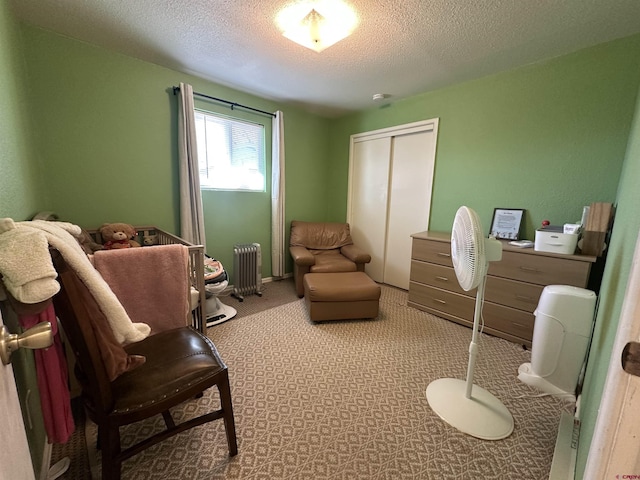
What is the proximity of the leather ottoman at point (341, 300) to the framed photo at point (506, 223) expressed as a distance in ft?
4.36

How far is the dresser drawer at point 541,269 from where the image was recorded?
6.20 feet

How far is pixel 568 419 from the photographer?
4.59 ft

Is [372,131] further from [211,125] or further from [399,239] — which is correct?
[211,125]

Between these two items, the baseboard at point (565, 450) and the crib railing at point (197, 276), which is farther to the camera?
the crib railing at point (197, 276)

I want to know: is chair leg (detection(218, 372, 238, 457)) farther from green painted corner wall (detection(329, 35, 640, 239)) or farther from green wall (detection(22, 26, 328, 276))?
green painted corner wall (detection(329, 35, 640, 239))

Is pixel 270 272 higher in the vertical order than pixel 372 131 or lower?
lower

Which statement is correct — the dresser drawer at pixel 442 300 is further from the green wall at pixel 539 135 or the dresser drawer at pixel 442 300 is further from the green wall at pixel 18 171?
the green wall at pixel 18 171

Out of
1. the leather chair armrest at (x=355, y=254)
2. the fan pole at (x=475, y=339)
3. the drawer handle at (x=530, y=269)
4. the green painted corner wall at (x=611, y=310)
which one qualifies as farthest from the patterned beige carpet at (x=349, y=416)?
the leather chair armrest at (x=355, y=254)

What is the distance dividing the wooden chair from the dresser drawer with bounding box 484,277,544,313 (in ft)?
7.36

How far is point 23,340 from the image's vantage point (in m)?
0.50

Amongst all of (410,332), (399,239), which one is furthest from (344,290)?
(399,239)

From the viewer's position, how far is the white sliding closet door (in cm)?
316

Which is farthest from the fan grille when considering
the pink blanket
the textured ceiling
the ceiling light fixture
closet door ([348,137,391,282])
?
closet door ([348,137,391,282])

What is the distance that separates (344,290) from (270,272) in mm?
1536
